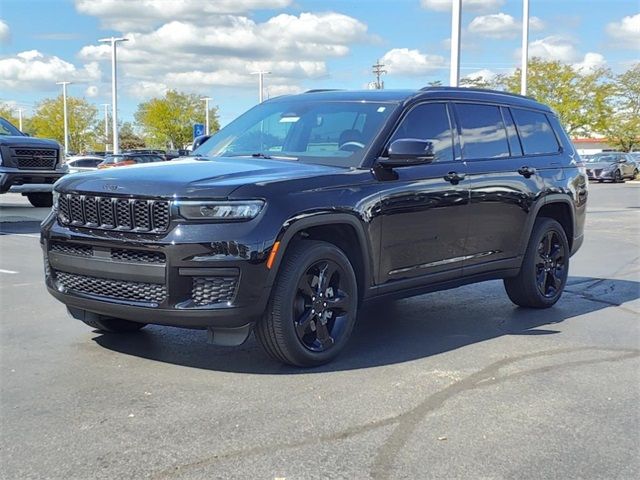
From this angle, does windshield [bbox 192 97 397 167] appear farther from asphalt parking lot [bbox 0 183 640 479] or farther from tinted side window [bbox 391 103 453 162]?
asphalt parking lot [bbox 0 183 640 479]

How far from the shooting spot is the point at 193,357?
5.14 m

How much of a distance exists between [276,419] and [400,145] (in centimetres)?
A: 215

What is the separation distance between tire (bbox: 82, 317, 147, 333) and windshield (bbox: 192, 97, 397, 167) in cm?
148

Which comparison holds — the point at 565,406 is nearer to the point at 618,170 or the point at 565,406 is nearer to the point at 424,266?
the point at 424,266

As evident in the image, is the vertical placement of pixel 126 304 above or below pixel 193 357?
above

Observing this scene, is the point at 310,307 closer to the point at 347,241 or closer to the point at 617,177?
the point at 347,241

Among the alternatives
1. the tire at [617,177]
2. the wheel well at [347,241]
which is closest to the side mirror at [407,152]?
the wheel well at [347,241]

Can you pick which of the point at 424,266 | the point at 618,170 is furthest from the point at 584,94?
the point at 424,266

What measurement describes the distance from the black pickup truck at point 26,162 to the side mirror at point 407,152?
456 inches

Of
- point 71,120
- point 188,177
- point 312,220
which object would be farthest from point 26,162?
point 71,120

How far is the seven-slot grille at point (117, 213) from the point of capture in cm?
445

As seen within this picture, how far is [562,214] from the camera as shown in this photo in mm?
7422

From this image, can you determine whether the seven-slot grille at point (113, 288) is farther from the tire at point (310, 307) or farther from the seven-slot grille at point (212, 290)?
the tire at point (310, 307)

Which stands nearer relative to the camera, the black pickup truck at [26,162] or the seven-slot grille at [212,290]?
the seven-slot grille at [212,290]
